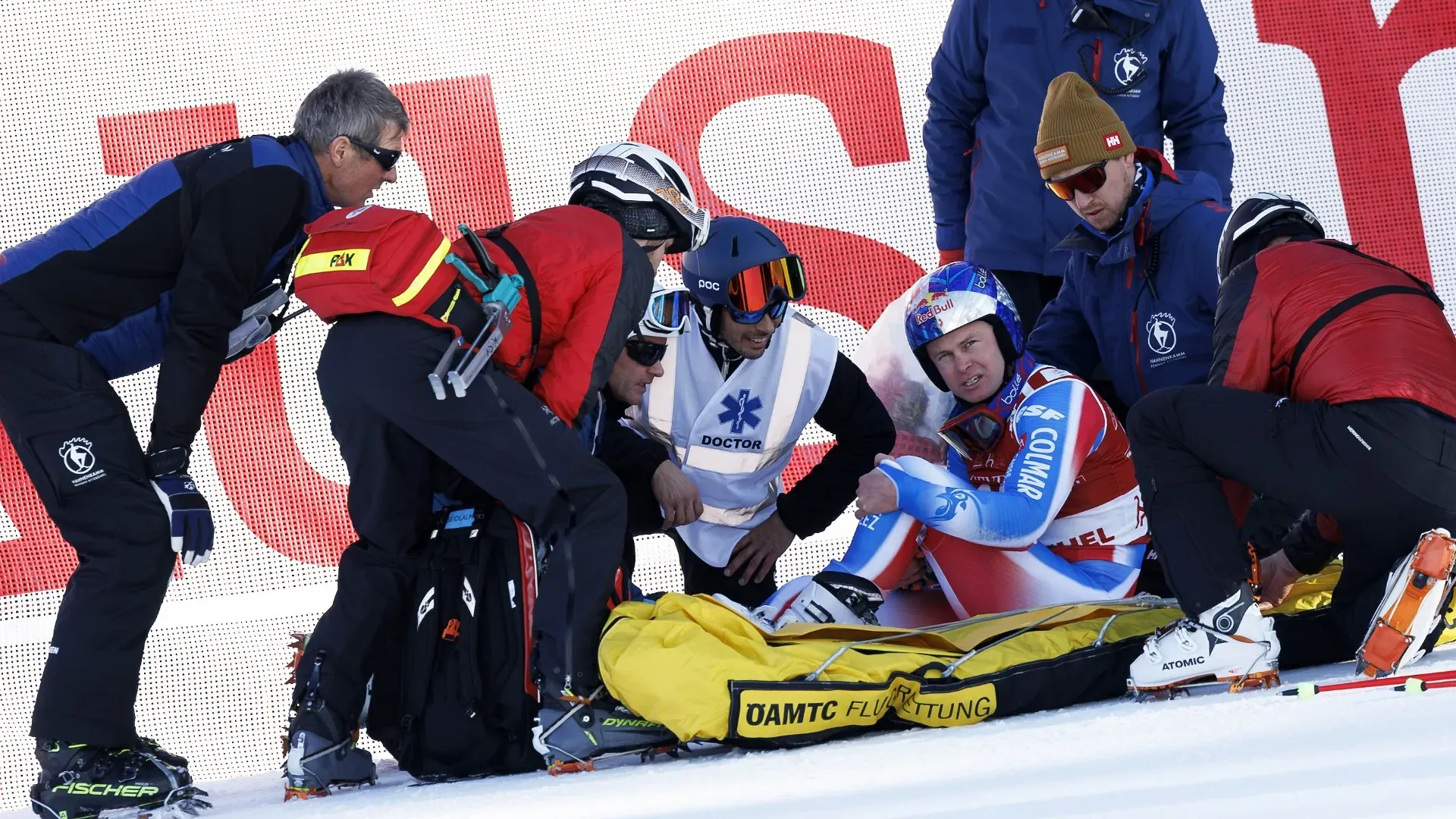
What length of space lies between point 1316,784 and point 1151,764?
0.24 metres

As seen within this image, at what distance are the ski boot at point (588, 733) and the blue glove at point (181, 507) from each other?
676 mm

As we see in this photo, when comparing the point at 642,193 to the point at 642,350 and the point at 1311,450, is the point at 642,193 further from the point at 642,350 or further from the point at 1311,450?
the point at 1311,450

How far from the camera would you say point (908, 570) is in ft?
9.80

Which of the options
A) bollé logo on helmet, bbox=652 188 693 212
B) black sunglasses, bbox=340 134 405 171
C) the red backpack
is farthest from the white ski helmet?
the red backpack

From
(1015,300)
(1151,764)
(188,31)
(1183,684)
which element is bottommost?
(1183,684)

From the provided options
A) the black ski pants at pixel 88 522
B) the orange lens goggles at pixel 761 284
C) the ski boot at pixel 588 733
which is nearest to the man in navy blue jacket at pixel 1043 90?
the orange lens goggles at pixel 761 284

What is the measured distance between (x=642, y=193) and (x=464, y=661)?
100 cm

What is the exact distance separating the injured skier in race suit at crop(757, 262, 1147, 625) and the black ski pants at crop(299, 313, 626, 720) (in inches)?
19.5

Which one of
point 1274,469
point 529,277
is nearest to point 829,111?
point 529,277

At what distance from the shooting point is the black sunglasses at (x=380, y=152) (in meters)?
2.57

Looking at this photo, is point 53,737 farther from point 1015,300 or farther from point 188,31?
point 188,31

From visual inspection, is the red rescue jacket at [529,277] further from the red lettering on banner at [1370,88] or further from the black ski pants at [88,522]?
the red lettering on banner at [1370,88]

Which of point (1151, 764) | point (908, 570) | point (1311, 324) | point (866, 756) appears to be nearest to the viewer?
point (1151, 764)

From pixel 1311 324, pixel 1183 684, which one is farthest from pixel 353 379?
pixel 1311 324
